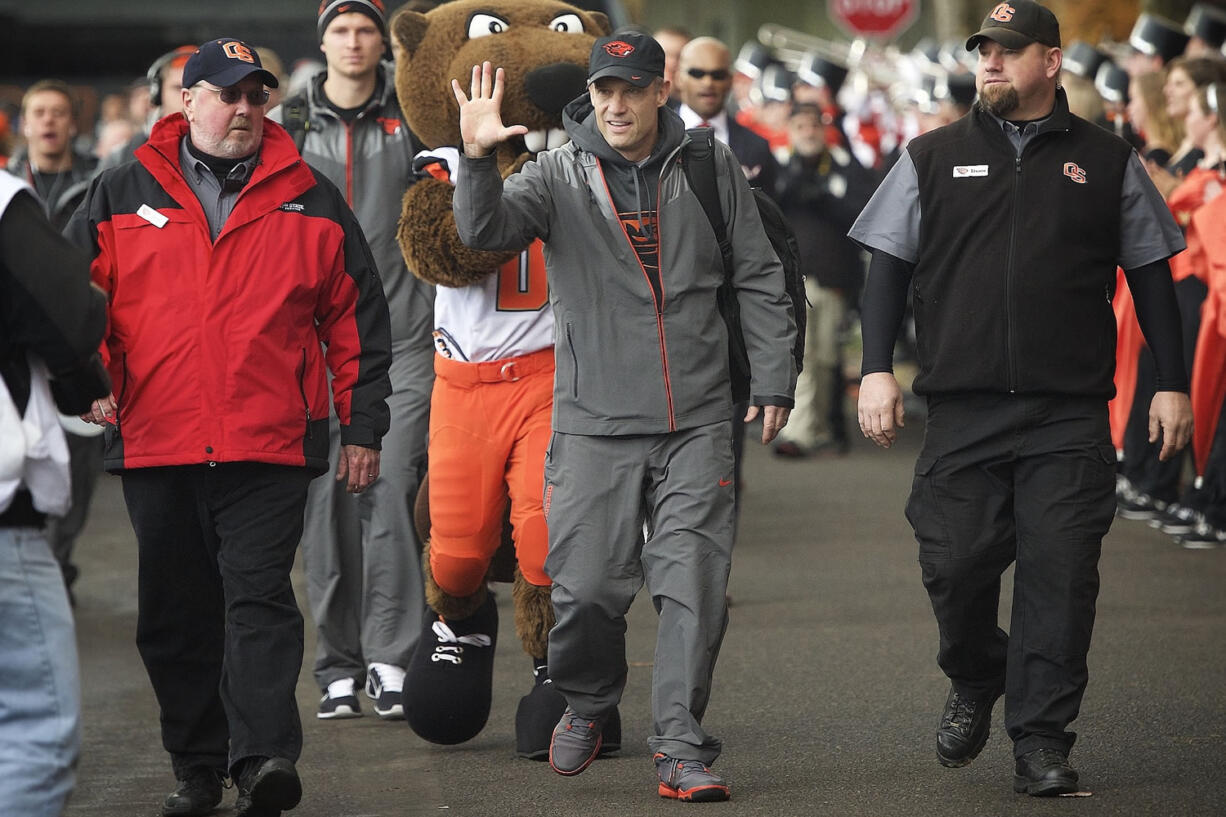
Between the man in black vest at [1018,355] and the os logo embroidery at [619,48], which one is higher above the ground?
the os logo embroidery at [619,48]

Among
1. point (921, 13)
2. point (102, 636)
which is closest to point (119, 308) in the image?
point (102, 636)

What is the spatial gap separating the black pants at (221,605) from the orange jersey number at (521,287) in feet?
3.44

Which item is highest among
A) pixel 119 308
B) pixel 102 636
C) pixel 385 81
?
pixel 385 81

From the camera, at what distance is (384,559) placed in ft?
24.6

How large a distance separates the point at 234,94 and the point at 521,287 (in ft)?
3.90

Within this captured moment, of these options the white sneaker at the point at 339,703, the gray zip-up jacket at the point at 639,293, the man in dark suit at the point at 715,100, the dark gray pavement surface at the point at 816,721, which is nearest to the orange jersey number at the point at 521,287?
the gray zip-up jacket at the point at 639,293

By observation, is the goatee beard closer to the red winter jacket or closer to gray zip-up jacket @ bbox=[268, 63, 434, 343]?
the red winter jacket

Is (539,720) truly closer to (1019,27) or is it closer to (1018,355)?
(1018,355)

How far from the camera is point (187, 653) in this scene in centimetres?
593

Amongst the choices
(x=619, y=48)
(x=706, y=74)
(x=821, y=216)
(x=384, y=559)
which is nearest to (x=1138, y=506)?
(x=821, y=216)

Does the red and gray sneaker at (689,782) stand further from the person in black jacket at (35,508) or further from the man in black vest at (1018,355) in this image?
the person in black jacket at (35,508)

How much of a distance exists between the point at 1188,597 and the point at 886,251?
374 centimetres

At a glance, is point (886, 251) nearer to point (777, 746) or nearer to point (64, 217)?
point (777, 746)

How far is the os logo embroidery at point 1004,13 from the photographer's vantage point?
239 inches
